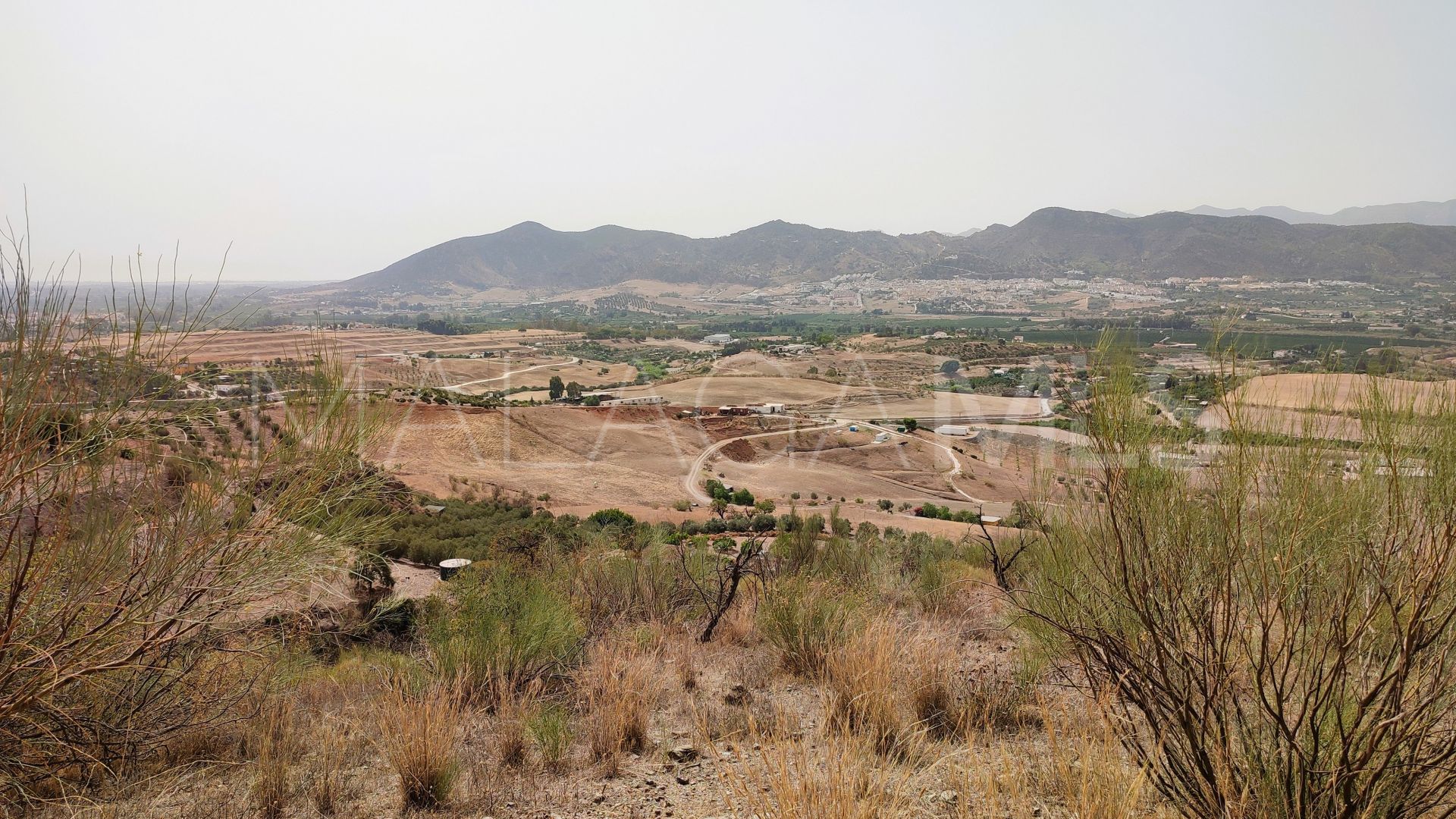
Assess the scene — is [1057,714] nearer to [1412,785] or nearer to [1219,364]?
[1412,785]

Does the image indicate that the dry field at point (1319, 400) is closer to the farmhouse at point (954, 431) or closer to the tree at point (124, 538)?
the tree at point (124, 538)

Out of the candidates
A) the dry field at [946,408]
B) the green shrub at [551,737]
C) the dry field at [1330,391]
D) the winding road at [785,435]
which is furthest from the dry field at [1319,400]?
the dry field at [946,408]

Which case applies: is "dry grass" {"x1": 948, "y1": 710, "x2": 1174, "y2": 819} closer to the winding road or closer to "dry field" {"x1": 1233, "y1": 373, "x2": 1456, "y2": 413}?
"dry field" {"x1": 1233, "y1": 373, "x2": 1456, "y2": 413}

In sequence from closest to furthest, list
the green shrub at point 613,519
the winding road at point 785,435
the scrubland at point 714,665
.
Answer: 1. the scrubland at point 714,665
2. the green shrub at point 613,519
3. the winding road at point 785,435

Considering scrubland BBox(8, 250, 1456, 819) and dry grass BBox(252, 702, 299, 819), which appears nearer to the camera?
scrubland BBox(8, 250, 1456, 819)

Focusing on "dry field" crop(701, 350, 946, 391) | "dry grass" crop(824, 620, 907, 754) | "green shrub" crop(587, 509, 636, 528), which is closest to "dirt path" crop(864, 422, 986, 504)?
"green shrub" crop(587, 509, 636, 528)

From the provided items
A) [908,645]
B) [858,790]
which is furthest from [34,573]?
[908,645]

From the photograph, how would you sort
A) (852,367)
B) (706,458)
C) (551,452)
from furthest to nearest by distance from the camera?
(852,367) < (706,458) < (551,452)

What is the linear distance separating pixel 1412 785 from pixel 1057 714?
8.74 feet

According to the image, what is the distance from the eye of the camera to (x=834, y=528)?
2066 centimetres

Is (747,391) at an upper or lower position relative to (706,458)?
upper

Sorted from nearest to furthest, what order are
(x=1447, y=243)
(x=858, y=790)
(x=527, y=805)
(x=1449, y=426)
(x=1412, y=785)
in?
1. (x=1412, y=785)
2. (x=858, y=790)
3. (x=1449, y=426)
4. (x=527, y=805)
5. (x=1447, y=243)

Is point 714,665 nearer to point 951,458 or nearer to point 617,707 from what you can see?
point 617,707

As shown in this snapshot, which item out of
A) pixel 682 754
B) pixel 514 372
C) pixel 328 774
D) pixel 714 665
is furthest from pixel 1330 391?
pixel 514 372
